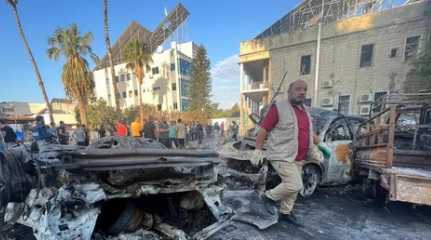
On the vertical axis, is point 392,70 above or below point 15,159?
above

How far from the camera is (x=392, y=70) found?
12.9 m

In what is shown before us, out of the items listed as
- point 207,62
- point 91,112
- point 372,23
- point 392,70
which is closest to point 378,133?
point 392,70

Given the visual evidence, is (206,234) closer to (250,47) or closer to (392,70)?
(392,70)

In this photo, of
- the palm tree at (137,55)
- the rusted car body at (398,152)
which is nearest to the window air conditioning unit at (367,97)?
the rusted car body at (398,152)

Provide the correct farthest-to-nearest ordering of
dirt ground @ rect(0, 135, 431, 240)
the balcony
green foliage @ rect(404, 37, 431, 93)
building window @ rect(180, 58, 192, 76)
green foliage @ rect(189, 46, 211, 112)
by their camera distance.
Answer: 1. green foliage @ rect(189, 46, 211, 112)
2. building window @ rect(180, 58, 192, 76)
3. the balcony
4. green foliage @ rect(404, 37, 431, 93)
5. dirt ground @ rect(0, 135, 431, 240)

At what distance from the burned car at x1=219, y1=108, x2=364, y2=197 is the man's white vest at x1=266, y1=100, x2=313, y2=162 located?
104cm

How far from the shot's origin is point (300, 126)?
111 inches

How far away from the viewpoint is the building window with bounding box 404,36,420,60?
12240 millimetres

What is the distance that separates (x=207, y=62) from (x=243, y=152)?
→ 93.7 feet

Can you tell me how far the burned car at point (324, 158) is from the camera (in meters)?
3.99

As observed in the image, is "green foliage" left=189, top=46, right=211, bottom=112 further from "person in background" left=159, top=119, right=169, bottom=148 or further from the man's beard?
the man's beard

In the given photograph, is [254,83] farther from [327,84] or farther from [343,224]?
[343,224]

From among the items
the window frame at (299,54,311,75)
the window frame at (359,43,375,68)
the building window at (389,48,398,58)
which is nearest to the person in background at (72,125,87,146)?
the window frame at (299,54,311,75)

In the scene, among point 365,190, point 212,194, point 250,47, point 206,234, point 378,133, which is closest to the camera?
point 206,234
